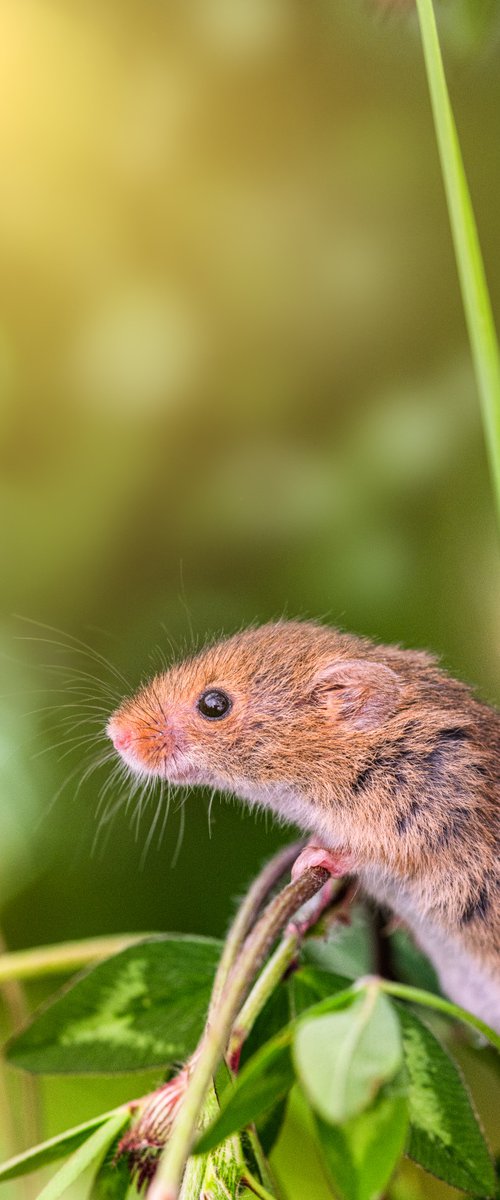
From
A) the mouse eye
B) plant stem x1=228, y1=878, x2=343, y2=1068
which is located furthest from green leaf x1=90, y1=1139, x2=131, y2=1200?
the mouse eye

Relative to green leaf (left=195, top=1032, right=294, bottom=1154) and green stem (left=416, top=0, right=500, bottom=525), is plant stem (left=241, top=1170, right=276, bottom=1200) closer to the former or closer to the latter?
green leaf (left=195, top=1032, right=294, bottom=1154)

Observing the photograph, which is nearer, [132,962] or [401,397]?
[132,962]

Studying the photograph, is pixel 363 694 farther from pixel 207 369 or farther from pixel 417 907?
pixel 207 369

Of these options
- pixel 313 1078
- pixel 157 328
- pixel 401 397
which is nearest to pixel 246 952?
pixel 313 1078

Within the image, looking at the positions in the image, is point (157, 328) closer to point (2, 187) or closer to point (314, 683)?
point (2, 187)

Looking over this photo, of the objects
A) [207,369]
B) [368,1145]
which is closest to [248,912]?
[368,1145]

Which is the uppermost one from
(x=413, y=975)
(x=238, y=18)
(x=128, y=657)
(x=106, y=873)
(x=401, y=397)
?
(x=238, y=18)
